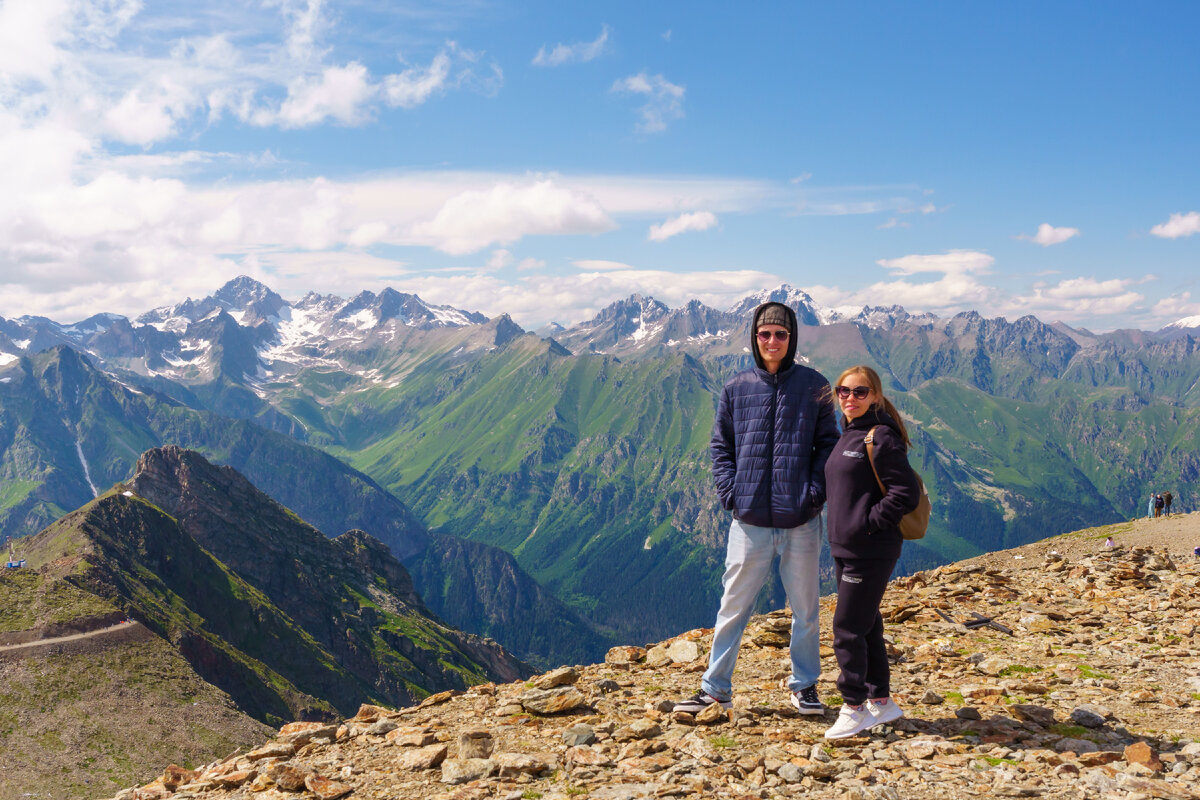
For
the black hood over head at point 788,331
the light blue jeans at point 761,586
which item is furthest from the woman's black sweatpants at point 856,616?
the black hood over head at point 788,331

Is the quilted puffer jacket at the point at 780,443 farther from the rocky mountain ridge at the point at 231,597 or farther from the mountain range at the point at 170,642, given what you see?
the rocky mountain ridge at the point at 231,597

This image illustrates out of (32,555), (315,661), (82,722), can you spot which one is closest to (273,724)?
(82,722)

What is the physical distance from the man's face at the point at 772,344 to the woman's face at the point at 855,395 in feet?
3.75

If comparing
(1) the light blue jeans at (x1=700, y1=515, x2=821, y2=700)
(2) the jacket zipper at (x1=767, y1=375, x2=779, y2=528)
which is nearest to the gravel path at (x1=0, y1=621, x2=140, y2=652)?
(1) the light blue jeans at (x1=700, y1=515, x2=821, y2=700)

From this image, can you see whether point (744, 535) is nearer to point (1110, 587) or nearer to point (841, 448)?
point (841, 448)

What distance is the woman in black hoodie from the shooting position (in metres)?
11.1

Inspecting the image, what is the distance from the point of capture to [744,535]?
12.4 m

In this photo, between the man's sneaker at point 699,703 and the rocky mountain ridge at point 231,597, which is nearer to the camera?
the man's sneaker at point 699,703

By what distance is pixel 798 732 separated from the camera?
1172cm

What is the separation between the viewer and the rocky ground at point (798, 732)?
9844 mm

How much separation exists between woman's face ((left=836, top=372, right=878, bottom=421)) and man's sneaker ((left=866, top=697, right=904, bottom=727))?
4.61m

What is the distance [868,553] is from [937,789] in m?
3.30

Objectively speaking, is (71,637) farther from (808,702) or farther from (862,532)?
(862,532)

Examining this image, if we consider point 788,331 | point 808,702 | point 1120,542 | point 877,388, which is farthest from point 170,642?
point 877,388
